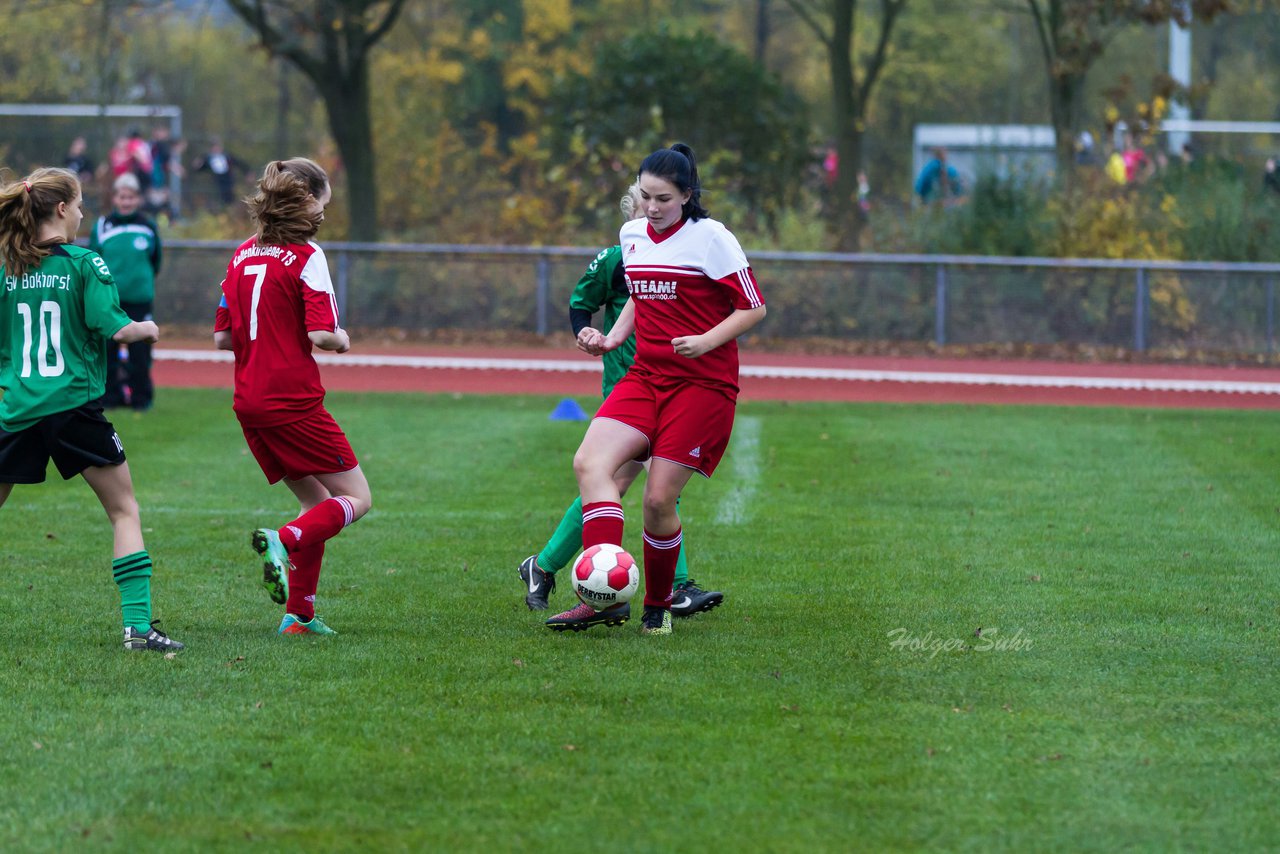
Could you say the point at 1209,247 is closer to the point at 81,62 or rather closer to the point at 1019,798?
the point at 1019,798

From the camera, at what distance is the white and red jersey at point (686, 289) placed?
634 cm

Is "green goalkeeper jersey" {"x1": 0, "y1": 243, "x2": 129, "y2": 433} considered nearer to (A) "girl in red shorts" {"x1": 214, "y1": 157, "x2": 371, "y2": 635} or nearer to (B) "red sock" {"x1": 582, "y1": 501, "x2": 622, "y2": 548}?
(A) "girl in red shorts" {"x1": 214, "y1": 157, "x2": 371, "y2": 635}

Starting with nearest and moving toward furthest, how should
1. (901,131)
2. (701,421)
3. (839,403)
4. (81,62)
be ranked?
1. (701,421)
2. (839,403)
3. (901,131)
4. (81,62)

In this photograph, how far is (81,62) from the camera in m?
44.9

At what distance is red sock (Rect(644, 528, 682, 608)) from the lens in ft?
21.4

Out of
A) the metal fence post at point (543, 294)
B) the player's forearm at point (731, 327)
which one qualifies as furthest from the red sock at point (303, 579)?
the metal fence post at point (543, 294)

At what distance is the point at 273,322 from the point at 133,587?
1129 millimetres

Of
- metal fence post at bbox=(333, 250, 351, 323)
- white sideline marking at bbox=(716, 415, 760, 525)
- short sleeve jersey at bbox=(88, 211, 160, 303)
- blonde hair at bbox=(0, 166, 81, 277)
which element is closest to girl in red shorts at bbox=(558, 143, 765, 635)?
blonde hair at bbox=(0, 166, 81, 277)

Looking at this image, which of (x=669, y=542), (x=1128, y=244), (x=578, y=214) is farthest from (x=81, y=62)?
(x=669, y=542)

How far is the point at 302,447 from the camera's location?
247 inches

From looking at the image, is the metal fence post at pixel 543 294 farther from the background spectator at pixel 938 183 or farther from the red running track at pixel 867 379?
the background spectator at pixel 938 183

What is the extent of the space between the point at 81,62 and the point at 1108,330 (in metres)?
33.5

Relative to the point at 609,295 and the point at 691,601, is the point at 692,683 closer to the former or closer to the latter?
the point at 691,601

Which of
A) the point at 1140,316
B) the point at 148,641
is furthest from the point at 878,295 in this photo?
the point at 148,641
